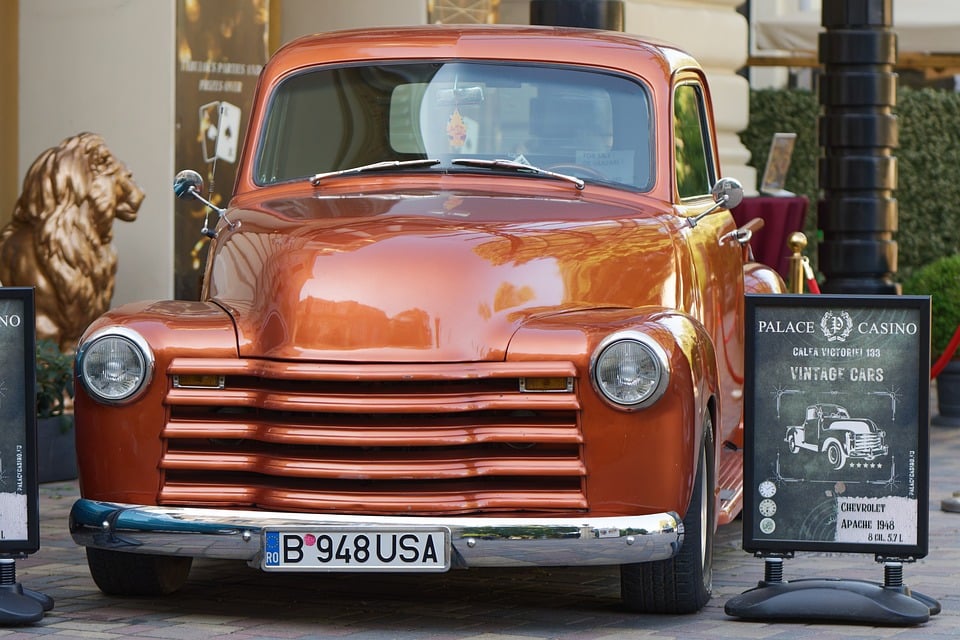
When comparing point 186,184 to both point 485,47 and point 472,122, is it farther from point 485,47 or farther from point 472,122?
point 485,47

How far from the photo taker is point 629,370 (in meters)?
5.39

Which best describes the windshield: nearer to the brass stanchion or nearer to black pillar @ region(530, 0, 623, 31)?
black pillar @ region(530, 0, 623, 31)

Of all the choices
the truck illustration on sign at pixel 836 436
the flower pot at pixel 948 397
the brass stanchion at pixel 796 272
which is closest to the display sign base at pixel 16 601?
the truck illustration on sign at pixel 836 436

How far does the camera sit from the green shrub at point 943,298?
40.0ft

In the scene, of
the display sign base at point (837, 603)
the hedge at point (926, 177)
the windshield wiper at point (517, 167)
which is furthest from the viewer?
the hedge at point (926, 177)

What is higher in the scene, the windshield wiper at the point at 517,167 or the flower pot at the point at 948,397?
the windshield wiper at the point at 517,167

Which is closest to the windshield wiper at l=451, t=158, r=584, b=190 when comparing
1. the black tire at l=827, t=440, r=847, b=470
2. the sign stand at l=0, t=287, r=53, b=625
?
the black tire at l=827, t=440, r=847, b=470

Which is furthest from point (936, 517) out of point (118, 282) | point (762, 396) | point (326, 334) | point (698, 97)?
point (118, 282)

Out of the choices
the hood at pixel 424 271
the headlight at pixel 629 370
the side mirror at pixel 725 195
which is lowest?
the headlight at pixel 629 370

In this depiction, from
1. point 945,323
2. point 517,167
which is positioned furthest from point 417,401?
point 945,323

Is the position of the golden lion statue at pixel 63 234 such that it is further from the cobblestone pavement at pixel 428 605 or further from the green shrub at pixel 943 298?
the green shrub at pixel 943 298

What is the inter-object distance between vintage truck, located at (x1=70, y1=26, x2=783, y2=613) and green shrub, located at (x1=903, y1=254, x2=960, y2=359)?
6222 mm

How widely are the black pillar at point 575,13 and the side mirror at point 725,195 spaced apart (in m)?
2.90

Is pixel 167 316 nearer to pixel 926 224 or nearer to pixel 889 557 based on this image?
pixel 889 557
